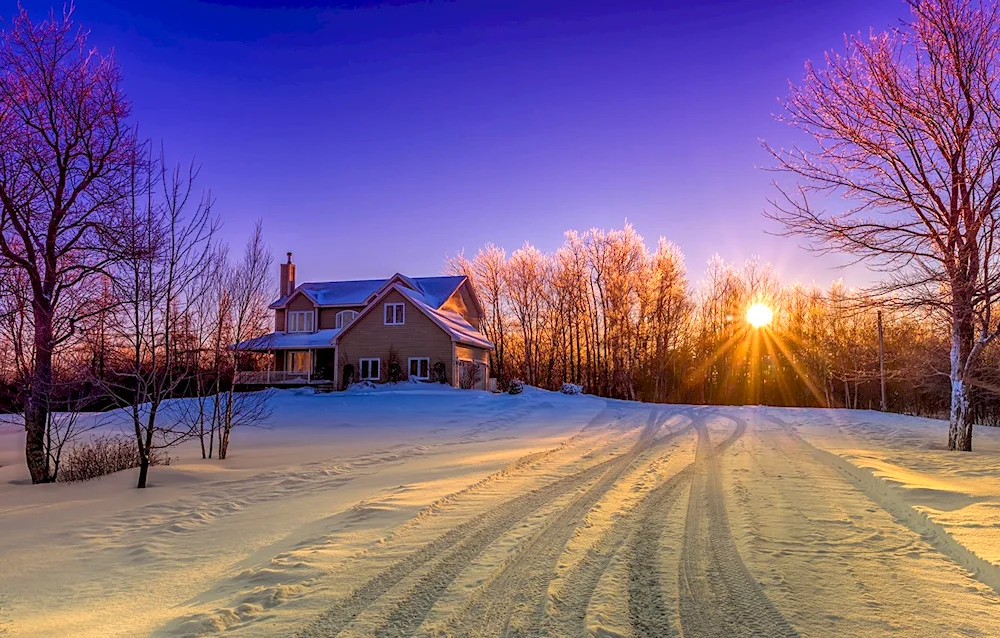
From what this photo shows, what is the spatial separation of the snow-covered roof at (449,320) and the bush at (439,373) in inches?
64.2

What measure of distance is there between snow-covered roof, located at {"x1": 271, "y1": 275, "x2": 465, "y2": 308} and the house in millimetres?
62

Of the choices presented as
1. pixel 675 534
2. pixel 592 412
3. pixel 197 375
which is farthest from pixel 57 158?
pixel 592 412

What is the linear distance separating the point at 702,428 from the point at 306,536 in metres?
13.2

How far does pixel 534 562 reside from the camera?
482 centimetres

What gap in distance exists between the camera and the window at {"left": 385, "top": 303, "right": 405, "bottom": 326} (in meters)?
31.0

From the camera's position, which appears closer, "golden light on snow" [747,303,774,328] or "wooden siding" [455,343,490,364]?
"wooden siding" [455,343,490,364]

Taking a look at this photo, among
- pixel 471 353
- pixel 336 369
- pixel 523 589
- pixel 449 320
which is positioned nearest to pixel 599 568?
pixel 523 589

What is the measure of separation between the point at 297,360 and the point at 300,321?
2995 millimetres

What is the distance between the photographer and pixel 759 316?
4350cm

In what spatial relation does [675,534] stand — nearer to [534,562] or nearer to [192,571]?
[534,562]

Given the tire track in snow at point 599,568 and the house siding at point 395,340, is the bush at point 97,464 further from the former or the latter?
the house siding at point 395,340

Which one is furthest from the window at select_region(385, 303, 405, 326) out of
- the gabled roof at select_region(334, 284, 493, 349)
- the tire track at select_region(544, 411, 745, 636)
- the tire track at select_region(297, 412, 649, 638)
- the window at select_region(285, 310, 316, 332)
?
the tire track at select_region(544, 411, 745, 636)

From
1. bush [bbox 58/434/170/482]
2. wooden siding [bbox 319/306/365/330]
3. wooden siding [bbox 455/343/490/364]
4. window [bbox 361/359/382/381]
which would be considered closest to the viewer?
bush [bbox 58/434/170/482]

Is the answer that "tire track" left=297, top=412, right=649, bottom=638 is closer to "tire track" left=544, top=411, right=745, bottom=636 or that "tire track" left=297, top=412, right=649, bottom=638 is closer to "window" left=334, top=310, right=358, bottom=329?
"tire track" left=544, top=411, right=745, bottom=636
